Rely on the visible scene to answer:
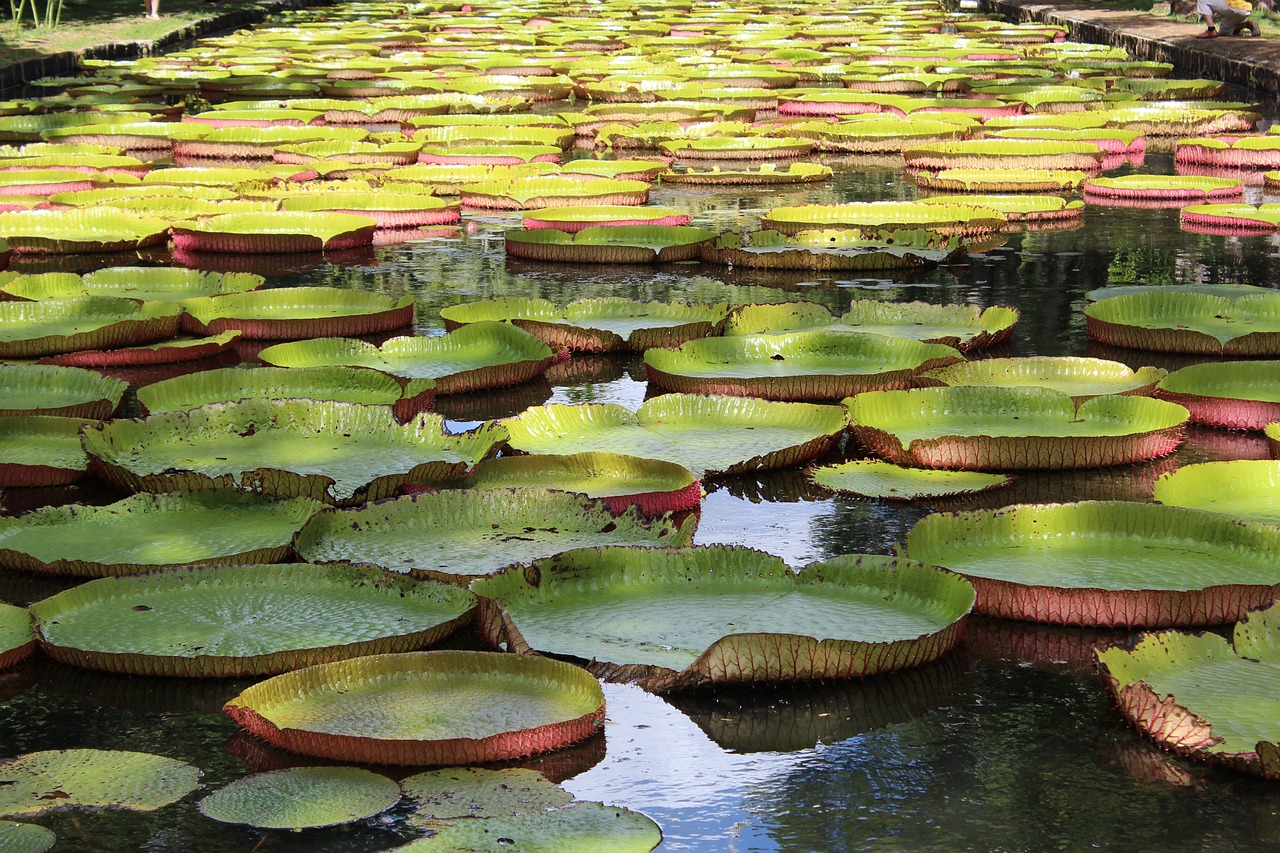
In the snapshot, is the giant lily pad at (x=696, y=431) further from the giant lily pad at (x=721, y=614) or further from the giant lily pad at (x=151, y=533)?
the giant lily pad at (x=721, y=614)

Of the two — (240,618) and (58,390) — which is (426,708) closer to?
(240,618)

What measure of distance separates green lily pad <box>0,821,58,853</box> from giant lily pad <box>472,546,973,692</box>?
0.81 metres

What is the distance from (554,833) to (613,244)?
5191 millimetres

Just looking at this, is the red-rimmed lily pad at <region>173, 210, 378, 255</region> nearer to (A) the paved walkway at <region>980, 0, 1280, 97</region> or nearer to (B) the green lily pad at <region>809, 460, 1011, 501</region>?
(B) the green lily pad at <region>809, 460, 1011, 501</region>

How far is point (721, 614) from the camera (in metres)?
2.87

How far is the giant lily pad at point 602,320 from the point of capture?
5.31 metres

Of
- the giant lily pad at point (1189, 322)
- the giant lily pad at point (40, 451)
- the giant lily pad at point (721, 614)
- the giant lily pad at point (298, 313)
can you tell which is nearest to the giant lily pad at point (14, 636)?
the giant lily pad at point (721, 614)

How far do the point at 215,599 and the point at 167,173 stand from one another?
6.71m

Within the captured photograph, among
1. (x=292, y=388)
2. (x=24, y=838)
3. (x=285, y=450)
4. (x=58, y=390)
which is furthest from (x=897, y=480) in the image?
(x=58, y=390)

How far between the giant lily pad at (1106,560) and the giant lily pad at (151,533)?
129 cm

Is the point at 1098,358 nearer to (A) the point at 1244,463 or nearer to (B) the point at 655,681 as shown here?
(A) the point at 1244,463

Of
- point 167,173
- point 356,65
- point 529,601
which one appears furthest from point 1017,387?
point 356,65

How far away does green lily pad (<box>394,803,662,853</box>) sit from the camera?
211 cm

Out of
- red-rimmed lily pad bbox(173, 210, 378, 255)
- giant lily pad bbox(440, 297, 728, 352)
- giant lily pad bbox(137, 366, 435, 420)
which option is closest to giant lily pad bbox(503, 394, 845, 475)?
giant lily pad bbox(137, 366, 435, 420)
